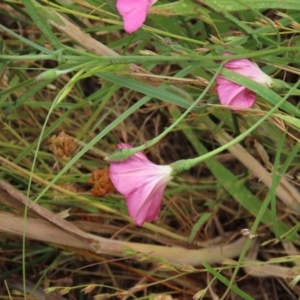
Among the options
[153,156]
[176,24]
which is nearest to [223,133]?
[176,24]

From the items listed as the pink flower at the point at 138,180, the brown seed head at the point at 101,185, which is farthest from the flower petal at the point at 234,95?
the brown seed head at the point at 101,185

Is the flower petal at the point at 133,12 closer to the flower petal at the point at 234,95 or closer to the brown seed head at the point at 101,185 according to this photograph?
the flower petal at the point at 234,95

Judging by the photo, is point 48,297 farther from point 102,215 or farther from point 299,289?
point 299,289

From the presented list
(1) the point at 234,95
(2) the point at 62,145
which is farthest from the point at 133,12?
(2) the point at 62,145

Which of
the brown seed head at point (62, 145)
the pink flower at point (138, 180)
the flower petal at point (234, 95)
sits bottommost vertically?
the brown seed head at point (62, 145)

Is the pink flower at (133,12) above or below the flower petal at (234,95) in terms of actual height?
above

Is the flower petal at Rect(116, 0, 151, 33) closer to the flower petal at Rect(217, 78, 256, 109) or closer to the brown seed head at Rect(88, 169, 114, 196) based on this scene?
the flower petal at Rect(217, 78, 256, 109)

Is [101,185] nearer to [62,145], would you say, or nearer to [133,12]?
[62,145]
